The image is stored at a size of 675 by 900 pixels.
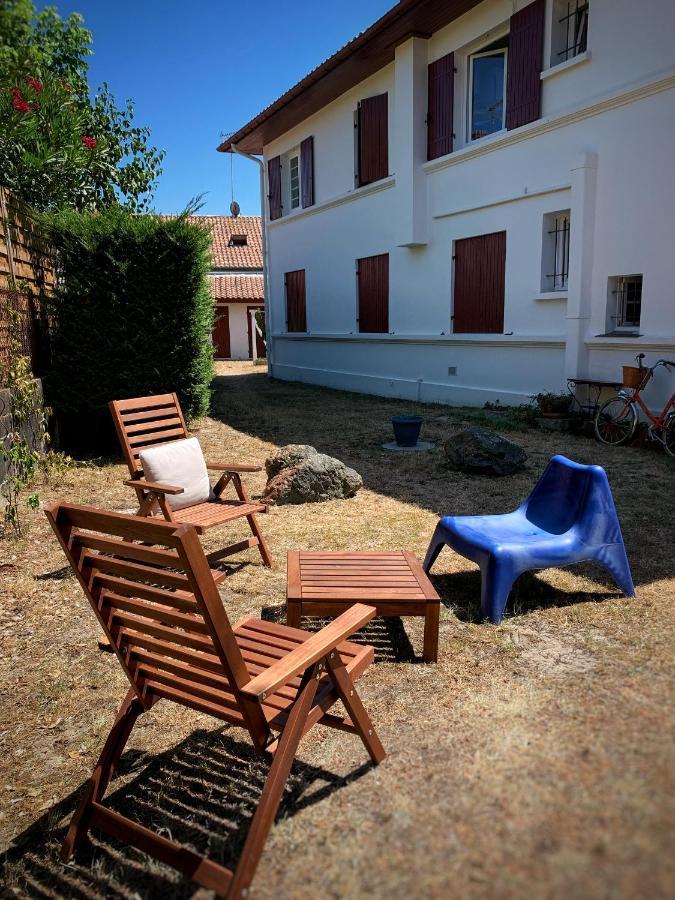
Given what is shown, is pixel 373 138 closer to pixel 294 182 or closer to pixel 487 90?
pixel 487 90

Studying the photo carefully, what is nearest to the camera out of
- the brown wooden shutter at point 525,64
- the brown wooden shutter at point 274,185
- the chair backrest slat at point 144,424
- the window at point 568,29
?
the chair backrest slat at point 144,424

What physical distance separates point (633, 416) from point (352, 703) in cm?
692

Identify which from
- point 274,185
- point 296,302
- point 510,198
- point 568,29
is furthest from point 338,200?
point 568,29

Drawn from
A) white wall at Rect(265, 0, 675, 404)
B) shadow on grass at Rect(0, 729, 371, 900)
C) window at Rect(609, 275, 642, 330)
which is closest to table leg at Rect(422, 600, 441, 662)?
shadow on grass at Rect(0, 729, 371, 900)

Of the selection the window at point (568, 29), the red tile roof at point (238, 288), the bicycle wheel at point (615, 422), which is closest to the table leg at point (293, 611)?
the bicycle wheel at point (615, 422)

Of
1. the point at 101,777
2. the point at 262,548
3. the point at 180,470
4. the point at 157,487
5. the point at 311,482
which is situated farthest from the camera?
the point at 311,482

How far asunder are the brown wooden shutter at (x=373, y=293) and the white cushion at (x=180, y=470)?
9.22 metres

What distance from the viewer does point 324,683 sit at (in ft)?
7.65

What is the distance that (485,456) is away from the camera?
6797 millimetres

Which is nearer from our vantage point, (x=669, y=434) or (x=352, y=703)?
(x=352, y=703)

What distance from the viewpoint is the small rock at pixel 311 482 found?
5891 mm

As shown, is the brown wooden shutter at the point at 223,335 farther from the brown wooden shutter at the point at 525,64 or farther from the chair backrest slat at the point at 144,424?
the chair backrest slat at the point at 144,424

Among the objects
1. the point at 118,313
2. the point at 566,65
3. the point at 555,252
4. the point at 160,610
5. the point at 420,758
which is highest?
the point at 566,65

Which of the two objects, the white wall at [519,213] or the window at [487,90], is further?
the window at [487,90]
